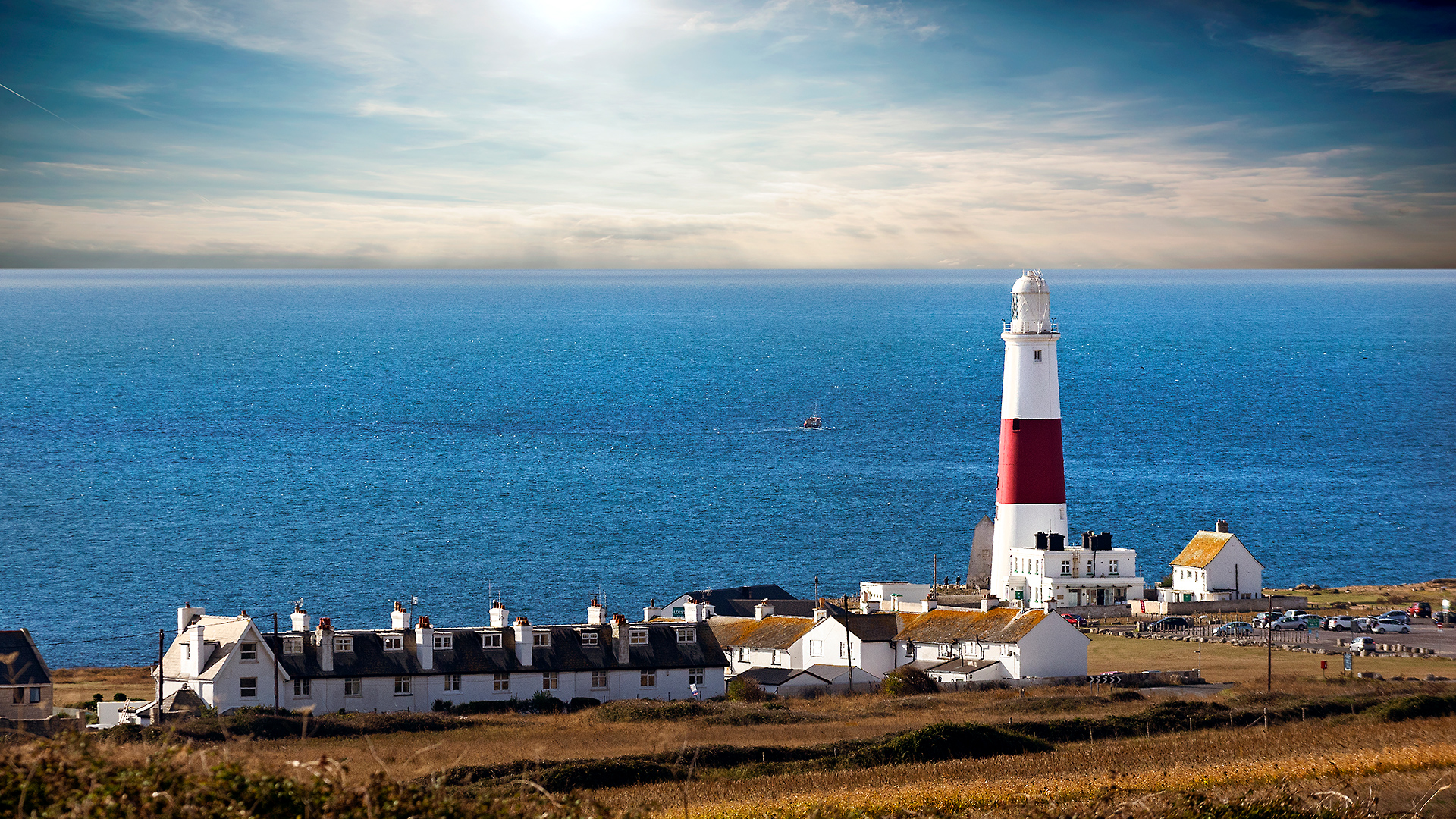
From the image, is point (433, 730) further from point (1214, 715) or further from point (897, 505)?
point (897, 505)

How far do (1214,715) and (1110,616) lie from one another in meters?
27.9

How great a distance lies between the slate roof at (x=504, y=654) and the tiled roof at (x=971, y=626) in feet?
30.4

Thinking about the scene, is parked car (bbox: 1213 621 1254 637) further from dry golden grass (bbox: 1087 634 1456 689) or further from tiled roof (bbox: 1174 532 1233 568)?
tiled roof (bbox: 1174 532 1233 568)

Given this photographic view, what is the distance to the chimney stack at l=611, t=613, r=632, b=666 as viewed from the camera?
153 feet

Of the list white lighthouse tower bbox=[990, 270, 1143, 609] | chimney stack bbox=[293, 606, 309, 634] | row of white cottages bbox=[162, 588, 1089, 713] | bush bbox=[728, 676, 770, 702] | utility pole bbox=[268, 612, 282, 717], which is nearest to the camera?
utility pole bbox=[268, 612, 282, 717]

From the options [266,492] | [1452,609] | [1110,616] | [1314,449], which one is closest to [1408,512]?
[1314,449]

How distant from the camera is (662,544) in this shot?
94.4 meters

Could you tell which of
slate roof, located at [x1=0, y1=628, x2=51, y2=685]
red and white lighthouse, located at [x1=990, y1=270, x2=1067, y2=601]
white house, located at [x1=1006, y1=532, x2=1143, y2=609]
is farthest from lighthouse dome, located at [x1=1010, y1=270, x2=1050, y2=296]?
slate roof, located at [x1=0, y1=628, x2=51, y2=685]

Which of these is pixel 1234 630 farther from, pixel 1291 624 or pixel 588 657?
pixel 588 657

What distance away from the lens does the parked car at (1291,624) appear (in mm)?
59781

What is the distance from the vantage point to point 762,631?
2216 inches

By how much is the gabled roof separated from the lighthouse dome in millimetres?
14616

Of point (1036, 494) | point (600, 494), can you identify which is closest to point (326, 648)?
point (1036, 494)

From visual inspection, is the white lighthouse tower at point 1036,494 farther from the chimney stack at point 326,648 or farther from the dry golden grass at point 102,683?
the dry golden grass at point 102,683
